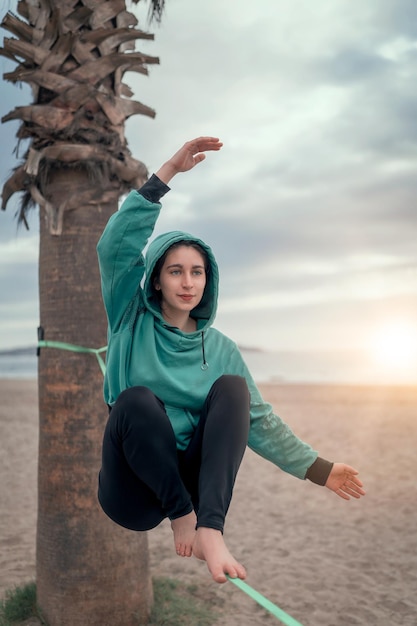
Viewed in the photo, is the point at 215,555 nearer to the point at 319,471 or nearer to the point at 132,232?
the point at 319,471

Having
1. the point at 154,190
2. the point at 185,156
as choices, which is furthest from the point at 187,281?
the point at 185,156

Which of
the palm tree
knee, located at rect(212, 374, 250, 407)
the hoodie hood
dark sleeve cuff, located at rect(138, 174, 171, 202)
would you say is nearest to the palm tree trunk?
the palm tree

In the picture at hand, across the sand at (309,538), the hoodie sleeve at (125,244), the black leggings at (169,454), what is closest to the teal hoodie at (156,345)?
the hoodie sleeve at (125,244)

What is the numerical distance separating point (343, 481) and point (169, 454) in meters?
A: 0.98

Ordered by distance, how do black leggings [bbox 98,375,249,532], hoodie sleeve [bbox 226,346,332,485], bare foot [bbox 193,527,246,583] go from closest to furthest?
bare foot [bbox 193,527,246,583] < black leggings [bbox 98,375,249,532] < hoodie sleeve [bbox 226,346,332,485]

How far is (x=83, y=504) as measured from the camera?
5.21m

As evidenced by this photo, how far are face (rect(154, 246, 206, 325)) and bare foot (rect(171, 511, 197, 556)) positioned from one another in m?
0.86

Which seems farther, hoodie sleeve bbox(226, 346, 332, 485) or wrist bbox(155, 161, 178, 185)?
hoodie sleeve bbox(226, 346, 332, 485)

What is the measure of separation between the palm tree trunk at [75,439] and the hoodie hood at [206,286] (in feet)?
7.64

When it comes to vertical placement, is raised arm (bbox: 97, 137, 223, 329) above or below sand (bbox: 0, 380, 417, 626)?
above

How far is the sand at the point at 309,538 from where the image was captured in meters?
6.72

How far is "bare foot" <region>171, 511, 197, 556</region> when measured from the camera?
2.48 meters

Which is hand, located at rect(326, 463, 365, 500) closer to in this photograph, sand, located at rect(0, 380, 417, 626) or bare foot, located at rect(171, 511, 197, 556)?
bare foot, located at rect(171, 511, 197, 556)

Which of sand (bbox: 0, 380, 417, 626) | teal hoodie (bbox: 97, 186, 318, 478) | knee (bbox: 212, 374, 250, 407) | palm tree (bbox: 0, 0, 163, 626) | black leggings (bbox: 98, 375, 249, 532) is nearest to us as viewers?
black leggings (bbox: 98, 375, 249, 532)
